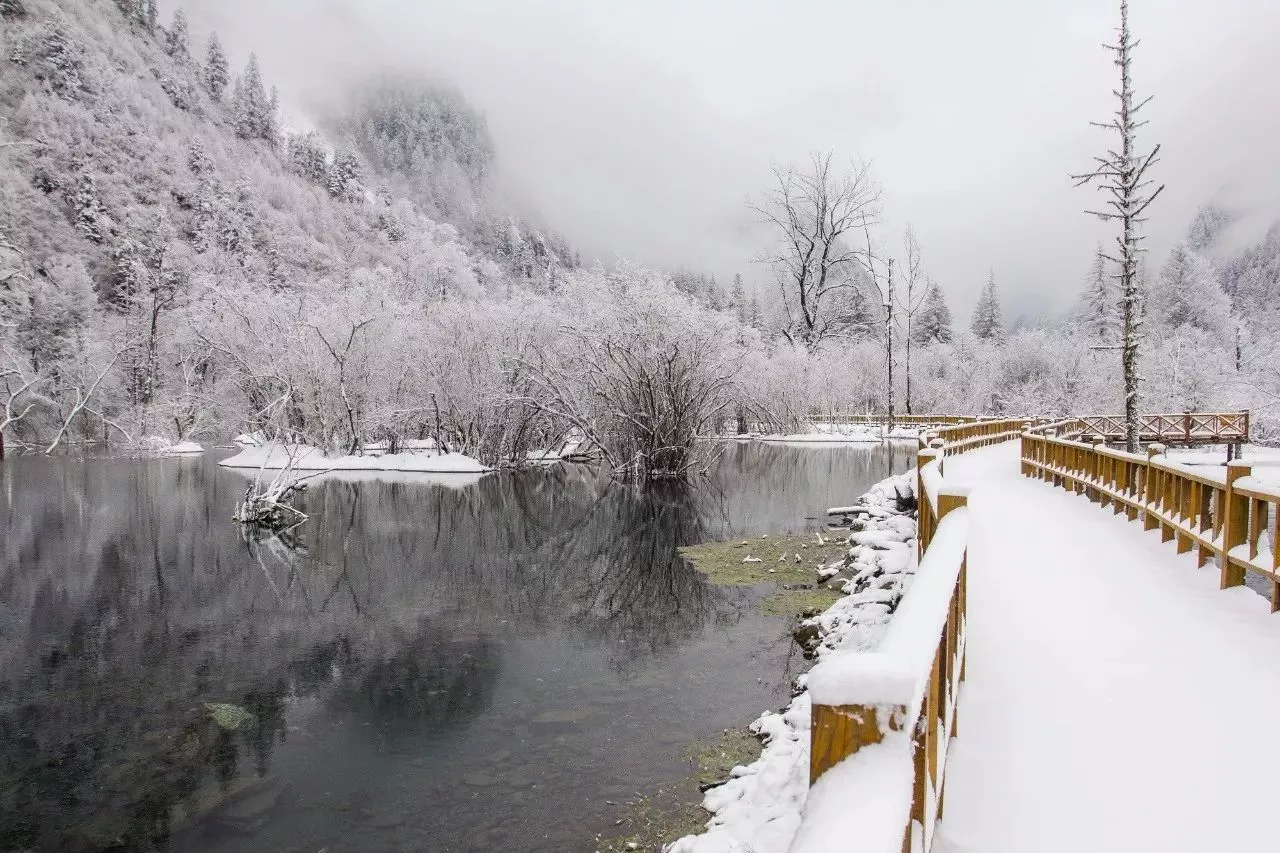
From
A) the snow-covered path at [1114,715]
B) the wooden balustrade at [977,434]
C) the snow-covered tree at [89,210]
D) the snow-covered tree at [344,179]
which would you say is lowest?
the snow-covered path at [1114,715]

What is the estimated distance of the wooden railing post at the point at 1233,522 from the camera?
7027mm

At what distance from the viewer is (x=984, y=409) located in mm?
66500

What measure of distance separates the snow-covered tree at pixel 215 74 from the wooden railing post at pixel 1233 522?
129 m

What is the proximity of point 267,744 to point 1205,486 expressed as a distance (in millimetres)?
10184

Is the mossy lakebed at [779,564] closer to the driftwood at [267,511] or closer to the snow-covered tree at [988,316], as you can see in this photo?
the driftwood at [267,511]

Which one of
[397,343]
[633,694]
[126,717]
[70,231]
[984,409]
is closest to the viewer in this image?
[126,717]

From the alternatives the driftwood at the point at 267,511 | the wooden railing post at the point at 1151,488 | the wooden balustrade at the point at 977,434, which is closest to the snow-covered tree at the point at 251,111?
the driftwood at the point at 267,511

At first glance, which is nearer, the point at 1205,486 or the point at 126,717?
the point at 126,717

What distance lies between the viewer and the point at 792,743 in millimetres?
5941

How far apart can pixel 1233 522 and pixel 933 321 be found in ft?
264

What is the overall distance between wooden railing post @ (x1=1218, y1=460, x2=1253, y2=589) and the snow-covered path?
20 cm

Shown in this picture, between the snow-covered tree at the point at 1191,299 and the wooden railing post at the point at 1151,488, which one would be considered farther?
the snow-covered tree at the point at 1191,299

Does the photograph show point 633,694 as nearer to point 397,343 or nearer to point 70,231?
point 397,343

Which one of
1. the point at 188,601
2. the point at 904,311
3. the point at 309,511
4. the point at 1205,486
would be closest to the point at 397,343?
the point at 309,511
